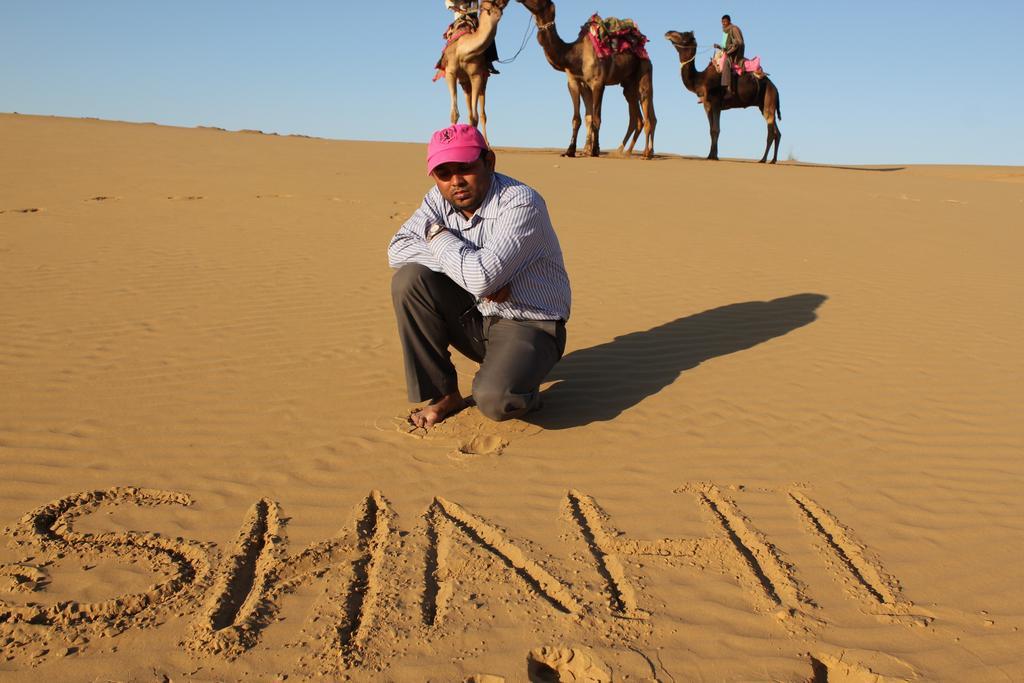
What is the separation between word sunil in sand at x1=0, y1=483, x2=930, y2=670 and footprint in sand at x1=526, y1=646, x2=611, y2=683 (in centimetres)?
17

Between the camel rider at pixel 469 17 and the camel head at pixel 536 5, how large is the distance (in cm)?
105

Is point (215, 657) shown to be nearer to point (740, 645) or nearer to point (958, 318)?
point (740, 645)

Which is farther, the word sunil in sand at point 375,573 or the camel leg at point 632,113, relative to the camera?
the camel leg at point 632,113

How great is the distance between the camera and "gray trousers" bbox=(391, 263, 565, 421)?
155 inches

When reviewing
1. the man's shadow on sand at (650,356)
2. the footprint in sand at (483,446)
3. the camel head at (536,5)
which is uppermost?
the camel head at (536,5)

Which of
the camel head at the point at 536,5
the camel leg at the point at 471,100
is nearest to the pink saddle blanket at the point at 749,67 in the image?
the camel head at the point at 536,5

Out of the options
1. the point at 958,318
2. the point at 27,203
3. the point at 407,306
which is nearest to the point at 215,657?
the point at 407,306

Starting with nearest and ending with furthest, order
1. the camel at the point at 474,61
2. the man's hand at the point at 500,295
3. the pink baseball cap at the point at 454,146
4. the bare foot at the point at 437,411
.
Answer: the pink baseball cap at the point at 454,146 → the man's hand at the point at 500,295 → the bare foot at the point at 437,411 → the camel at the point at 474,61

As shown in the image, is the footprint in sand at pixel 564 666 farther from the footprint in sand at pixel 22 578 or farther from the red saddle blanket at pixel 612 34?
the red saddle blanket at pixel 612 34

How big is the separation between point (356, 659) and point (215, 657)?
0.42 metres

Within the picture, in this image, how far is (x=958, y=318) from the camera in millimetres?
6609

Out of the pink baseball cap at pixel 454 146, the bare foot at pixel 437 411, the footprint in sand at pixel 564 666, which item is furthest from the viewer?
the bare foot at pixel 437 411

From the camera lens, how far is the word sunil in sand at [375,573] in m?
2.55

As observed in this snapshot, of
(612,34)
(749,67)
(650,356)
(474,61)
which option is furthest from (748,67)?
(650,356)
